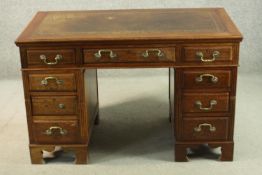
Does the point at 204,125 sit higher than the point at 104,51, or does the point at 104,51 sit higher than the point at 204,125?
the point at 104,51

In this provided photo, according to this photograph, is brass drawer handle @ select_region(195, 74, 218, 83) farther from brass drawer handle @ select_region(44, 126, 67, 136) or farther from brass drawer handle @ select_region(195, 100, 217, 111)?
brass drawer handle @ select_region(44, 126, 67, 136)

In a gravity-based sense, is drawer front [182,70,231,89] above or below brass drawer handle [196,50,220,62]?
below

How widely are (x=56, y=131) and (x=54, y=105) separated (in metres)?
0.15

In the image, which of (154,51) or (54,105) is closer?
(154,51)

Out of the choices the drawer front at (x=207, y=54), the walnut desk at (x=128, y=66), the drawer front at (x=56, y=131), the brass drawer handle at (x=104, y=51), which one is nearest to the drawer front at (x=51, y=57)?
the walnut desk at (x=128, y=66)

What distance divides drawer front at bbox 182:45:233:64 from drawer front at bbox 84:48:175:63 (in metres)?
0.08

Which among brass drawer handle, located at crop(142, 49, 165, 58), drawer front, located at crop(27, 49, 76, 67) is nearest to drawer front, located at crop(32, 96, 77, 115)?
drawer front, located at crop(27, 49, 76, 67)

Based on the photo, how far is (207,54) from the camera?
8.71 ft

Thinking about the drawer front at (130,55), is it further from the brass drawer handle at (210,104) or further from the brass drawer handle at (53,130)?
the brass drawer handle at (53,130)

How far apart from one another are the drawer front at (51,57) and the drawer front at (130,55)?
0.27 feet

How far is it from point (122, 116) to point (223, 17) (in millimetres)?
969

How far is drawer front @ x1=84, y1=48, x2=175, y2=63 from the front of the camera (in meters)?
2.65

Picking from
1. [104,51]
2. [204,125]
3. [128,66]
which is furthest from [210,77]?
[104,51]

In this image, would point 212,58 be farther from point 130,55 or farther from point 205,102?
point 130,55
